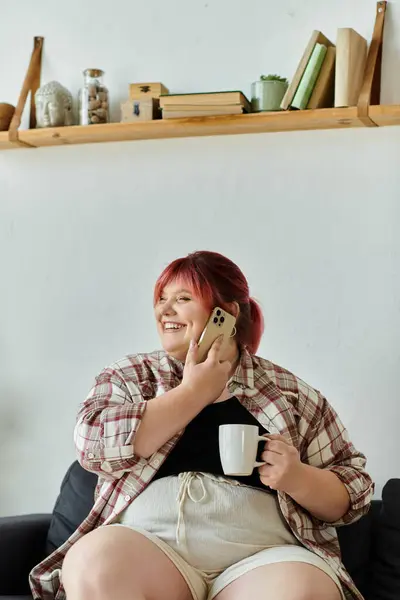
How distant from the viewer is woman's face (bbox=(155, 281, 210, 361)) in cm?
195

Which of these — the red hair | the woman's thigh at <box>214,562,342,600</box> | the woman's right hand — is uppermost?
the red hair

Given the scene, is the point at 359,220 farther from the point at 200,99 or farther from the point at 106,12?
the point at 106,12

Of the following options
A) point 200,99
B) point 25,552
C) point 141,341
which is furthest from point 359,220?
point 25,552

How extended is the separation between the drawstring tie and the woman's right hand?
16 cm

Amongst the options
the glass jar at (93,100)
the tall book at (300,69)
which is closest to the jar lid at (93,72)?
the glass jar at (93,100)

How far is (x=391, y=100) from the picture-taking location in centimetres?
239

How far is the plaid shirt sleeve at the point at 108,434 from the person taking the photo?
5.88 ft

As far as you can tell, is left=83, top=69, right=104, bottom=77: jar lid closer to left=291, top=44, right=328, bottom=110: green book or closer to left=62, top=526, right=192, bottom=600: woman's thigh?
left=291, top=44, right=328, bottom=110: green book

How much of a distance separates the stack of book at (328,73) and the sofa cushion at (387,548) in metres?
1.00

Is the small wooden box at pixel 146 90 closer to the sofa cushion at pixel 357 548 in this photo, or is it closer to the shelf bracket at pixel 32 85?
the shelf bracket at pixel 32 85

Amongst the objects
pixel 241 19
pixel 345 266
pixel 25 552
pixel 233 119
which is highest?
pixel 241 19

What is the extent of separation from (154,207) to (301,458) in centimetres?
98

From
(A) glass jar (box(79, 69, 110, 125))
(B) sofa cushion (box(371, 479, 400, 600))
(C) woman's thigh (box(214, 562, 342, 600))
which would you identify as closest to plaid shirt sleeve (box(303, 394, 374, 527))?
(B) sofa cushion (box(371, 479, 400, 600))

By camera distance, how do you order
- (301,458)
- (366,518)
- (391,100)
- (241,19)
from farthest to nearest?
(241,19) < (391,100) < (366,518) < (301,458)
